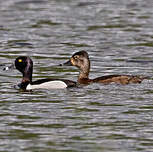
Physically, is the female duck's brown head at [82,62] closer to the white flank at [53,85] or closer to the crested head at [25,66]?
the crested head at [25,66]

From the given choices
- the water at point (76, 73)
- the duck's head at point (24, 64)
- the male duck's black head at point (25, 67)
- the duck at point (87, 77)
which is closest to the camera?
the water at point (76, 73)

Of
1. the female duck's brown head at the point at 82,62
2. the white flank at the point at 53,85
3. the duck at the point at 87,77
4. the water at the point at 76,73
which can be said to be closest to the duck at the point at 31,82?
the white flank at the point at 53,85

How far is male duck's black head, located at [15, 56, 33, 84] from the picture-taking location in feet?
58.0

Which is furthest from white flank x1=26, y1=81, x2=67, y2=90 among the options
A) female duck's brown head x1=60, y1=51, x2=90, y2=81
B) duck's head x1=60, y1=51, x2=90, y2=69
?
duck's head x1=60, y1=51, x2=90, y2=69

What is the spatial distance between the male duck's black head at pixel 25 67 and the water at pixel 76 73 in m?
0.45

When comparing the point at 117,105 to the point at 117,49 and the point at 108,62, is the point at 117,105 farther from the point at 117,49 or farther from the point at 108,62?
the point at 117,49

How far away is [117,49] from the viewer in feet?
80.5

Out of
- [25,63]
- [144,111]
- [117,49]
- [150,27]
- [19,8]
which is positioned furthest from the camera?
[19,8]

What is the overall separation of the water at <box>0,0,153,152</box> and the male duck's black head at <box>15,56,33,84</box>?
1.48 ft

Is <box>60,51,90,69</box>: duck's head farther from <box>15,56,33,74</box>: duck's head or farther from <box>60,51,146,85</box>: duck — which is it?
<box>15,56,33,74</box>: duck's head

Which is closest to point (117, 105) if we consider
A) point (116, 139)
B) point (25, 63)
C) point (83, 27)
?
point (116, 139)

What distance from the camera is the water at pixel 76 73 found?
1166cm

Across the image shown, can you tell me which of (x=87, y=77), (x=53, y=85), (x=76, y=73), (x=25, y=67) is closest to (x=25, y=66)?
(x=25, y=67)

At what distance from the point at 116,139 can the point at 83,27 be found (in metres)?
18.6
